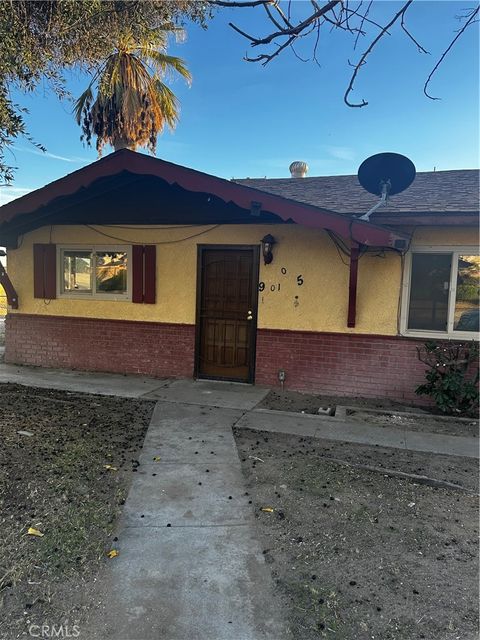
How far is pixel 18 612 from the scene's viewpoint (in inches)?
83.4

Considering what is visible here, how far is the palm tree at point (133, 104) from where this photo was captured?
33.7ft

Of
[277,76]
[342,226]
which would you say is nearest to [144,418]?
[342,226]

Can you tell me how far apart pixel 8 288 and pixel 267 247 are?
5.30 m

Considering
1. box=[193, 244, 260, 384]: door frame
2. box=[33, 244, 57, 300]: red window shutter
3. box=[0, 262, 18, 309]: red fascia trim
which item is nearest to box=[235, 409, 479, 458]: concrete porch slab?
box=[193, 244, 260, 384]: door frame

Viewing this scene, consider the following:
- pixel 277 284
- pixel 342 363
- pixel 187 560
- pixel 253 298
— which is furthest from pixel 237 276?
pixel 187 560

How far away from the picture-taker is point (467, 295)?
6.30 m

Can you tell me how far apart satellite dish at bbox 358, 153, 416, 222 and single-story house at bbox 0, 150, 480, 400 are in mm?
272

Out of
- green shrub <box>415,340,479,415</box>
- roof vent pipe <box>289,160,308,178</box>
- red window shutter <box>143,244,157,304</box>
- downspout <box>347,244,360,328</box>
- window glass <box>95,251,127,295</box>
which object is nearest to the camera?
green shrub <box>415,340,479,415</box>

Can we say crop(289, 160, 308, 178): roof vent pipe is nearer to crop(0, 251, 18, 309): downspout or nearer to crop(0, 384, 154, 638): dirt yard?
crop(0, 251, 18, 309): downspout

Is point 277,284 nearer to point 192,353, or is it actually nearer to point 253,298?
point 253,298

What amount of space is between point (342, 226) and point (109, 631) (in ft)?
16.3

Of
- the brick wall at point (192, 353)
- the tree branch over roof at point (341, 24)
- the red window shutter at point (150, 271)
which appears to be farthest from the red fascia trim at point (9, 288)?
the tree branch over roof at point (341, 24)

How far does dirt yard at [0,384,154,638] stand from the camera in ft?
7.33

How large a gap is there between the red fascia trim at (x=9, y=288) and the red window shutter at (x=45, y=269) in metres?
0.52
